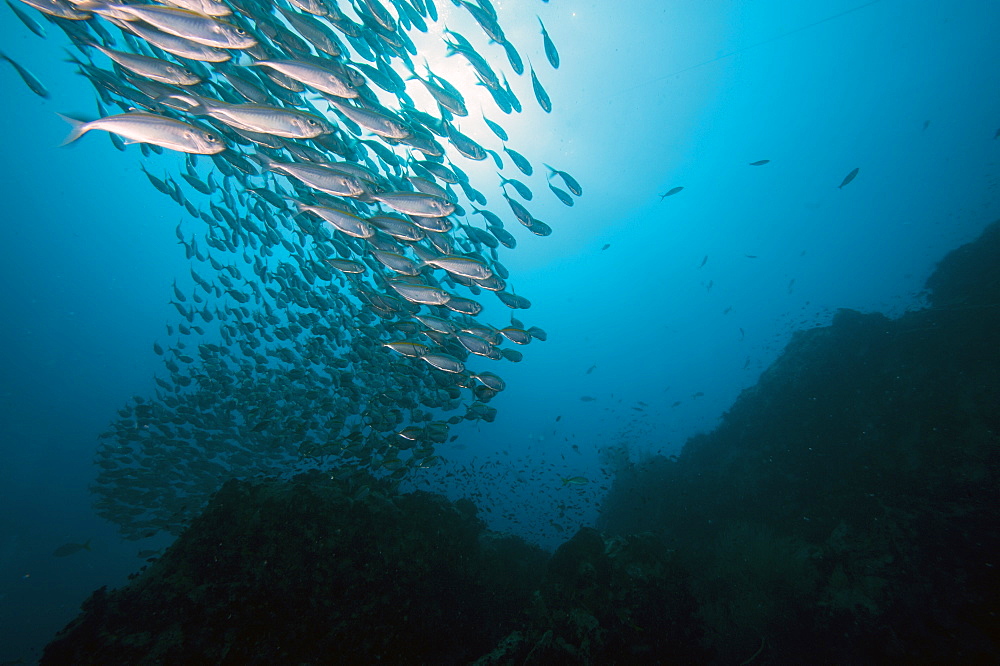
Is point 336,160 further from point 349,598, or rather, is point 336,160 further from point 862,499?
point 862,499

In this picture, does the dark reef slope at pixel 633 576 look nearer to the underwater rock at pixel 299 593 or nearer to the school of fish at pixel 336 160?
the underwater rock at pixel 299 593

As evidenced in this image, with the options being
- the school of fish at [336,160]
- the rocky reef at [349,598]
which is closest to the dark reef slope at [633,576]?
the rocky reef at [349,598]

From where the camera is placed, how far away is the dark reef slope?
4578mm

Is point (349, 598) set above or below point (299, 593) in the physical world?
below

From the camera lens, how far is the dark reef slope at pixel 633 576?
458 centimetres

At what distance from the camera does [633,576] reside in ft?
18.7

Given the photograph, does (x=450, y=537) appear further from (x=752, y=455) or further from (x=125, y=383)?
(x=125, y=383)

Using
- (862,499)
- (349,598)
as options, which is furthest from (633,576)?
(862,499)

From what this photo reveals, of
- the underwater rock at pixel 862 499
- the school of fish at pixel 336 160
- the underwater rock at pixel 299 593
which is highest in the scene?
the school of fish at pixel 336 160

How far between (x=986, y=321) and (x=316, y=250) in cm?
1985

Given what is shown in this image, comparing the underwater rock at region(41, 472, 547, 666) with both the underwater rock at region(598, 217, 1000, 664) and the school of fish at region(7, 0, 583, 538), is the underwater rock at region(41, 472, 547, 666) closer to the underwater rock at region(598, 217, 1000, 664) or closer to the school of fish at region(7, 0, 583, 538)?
the school of fish at region(7, 0, 583, 538)

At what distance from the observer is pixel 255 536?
5.27m

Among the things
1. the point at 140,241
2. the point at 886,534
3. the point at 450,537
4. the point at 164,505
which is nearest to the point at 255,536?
the point at 450,537

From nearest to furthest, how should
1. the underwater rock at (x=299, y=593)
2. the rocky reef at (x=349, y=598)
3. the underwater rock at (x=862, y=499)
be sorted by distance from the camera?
the underwater rock at (x=299, y=593) → the rocky reef at (x=349, y=598) → the underwater rock at (x=862, y=499)
